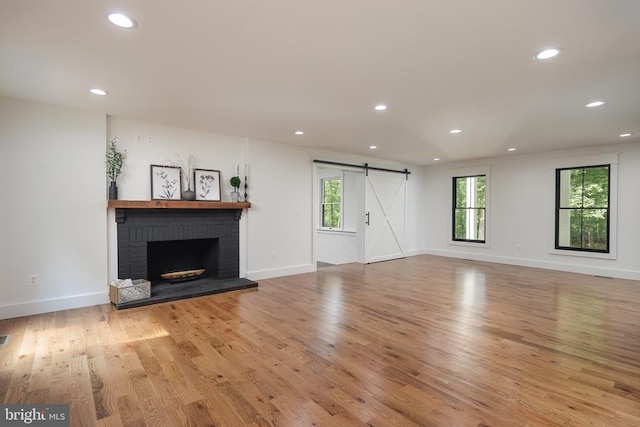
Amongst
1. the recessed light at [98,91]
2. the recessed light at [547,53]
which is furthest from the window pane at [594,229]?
the recessed light at [98,91]

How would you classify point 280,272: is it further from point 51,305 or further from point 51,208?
point 51,208

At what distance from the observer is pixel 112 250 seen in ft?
14.6

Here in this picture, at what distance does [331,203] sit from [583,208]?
556cm

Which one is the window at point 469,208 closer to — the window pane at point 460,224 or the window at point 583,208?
the window pane at point 460,224

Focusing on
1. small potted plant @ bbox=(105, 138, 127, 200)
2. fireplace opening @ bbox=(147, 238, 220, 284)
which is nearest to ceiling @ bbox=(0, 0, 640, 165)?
small potted plant @ bbox=(105, 138, 127, 200)

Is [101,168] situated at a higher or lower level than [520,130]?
lower

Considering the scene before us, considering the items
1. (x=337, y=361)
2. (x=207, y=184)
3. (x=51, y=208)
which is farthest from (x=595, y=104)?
(x=51, y=208)

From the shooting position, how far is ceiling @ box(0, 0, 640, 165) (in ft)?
6.81

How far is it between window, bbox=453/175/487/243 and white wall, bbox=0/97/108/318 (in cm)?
783

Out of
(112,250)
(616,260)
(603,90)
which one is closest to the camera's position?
(603,90)

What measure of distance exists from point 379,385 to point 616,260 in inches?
254

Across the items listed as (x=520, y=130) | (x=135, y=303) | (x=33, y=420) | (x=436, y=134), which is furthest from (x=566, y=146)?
(x=33, y=420)

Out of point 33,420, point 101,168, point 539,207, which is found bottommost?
point 33,420

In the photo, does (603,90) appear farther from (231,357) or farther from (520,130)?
(231,357)
